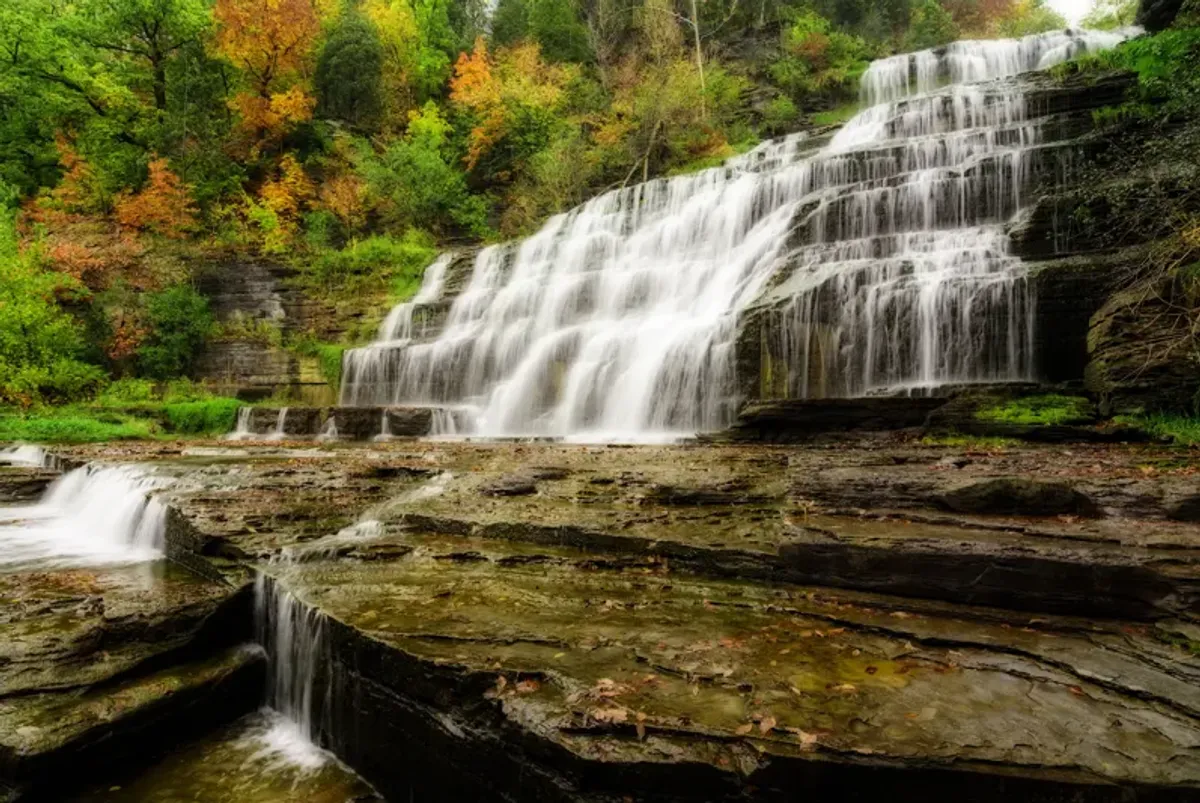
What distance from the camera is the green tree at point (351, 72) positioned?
28.9 metres

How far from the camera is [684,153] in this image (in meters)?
26.0

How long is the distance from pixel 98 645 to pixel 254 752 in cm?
133

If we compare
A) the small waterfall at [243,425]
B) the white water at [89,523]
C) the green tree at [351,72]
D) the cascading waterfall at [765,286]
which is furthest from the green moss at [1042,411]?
the green tree at [351,72]

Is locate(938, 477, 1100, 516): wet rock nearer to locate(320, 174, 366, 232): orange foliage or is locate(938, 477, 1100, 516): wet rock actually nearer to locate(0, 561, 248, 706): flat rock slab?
locate(0, 561, 248, 706): flat rock slab

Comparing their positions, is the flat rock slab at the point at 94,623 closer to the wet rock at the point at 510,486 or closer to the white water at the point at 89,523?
the white water at the point at 89,523

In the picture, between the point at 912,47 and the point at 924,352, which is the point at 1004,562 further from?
the point at 912,47

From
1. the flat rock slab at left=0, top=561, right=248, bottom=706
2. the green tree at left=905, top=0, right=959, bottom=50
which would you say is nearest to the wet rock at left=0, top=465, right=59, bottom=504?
the flat rock slab at left=0, top=561, right=248, bottom=706

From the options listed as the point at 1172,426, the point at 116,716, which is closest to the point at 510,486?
the point at 116,716

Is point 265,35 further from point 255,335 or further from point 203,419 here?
point 203,419

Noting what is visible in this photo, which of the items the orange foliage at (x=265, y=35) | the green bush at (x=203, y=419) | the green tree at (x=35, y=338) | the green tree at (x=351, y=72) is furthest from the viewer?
the green tree at (x=351, y=72)

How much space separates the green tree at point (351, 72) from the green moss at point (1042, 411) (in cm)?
3114

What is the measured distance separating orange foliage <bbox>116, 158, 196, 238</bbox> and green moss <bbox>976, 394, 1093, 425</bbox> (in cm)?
2610

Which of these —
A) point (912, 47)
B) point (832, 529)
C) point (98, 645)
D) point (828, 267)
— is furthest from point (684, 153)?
point (98, 645)

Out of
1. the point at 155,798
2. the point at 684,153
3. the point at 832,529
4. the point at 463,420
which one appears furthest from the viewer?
the point at 684,153
